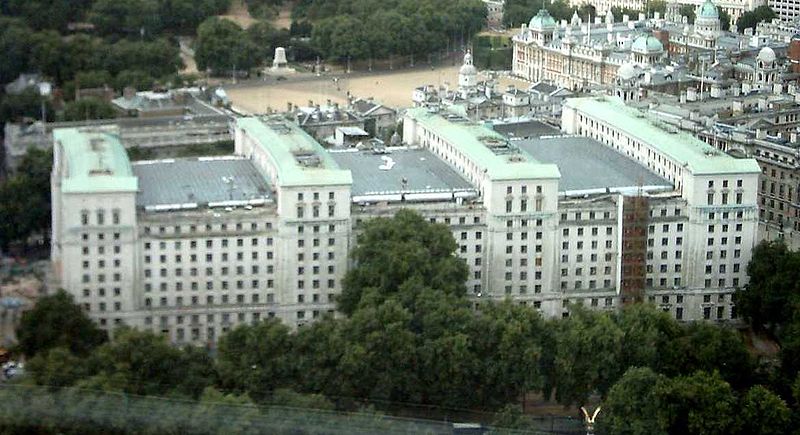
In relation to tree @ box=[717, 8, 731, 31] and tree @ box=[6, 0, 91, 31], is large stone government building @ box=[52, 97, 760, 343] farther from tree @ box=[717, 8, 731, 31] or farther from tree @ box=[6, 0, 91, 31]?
tree @ box=[717, 8, 731, 31]

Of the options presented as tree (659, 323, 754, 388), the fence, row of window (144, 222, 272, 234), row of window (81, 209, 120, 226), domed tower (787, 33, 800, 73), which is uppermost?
domed tower (787, 33, 800, 73)

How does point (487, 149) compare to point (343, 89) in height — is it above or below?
above

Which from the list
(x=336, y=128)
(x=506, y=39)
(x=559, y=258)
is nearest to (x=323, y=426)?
(x=559, y=258)

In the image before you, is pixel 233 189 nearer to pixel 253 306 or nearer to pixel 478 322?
pixel 253 306

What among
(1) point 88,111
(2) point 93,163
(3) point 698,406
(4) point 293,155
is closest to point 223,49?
(1) point 88,111

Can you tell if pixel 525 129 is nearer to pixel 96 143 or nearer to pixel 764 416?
pixel 96 143

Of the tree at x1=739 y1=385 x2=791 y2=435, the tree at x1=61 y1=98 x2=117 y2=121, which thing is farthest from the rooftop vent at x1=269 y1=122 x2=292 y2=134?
the tree at x1=739 y1=385 x2=791 y2=435

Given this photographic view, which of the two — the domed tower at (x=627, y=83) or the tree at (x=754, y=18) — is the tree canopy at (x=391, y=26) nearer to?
the tree at (x=754, y=18)
